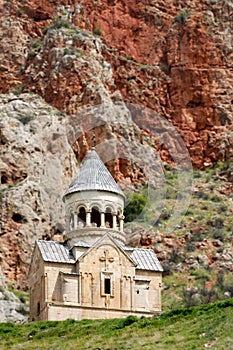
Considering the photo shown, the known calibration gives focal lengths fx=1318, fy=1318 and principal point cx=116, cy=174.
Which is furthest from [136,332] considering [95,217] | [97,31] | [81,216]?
[97,31]

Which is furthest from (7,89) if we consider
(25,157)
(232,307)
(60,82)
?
(232,307)

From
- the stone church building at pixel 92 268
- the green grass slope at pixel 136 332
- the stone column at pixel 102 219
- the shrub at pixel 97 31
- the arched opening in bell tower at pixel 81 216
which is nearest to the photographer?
the green grass slope at pixel 136 332

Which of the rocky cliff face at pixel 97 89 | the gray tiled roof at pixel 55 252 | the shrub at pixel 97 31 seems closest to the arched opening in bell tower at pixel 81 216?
the gray tiled roof at pixel 55 252

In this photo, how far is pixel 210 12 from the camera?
10488cm

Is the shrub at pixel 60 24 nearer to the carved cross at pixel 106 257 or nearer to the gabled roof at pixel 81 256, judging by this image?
the gabled roof at pixel 81 256

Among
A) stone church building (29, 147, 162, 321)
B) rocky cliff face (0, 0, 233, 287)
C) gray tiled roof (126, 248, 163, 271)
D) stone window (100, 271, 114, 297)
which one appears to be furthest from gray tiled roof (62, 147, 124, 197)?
rocky cliff face (0, 0, 233, 287)

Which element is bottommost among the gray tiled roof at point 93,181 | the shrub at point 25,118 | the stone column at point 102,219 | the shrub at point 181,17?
the stone column at point 102,219

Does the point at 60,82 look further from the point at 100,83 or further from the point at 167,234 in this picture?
the point at 167,234

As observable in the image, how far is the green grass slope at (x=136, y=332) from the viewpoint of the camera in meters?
49.2

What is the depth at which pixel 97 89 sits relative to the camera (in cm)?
9219

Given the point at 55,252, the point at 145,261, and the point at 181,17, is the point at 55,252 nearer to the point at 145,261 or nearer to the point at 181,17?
the point at 145,261

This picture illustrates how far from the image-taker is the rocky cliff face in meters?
82.8

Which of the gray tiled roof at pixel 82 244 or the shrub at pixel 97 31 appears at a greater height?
the shrub at pixel 97 31

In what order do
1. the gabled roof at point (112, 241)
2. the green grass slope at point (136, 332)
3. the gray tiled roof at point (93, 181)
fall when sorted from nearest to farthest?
the green grass slope at point (136, 332)
the gabled roof at point (112, 241)
the gray tiled roof at point (93, 181)
